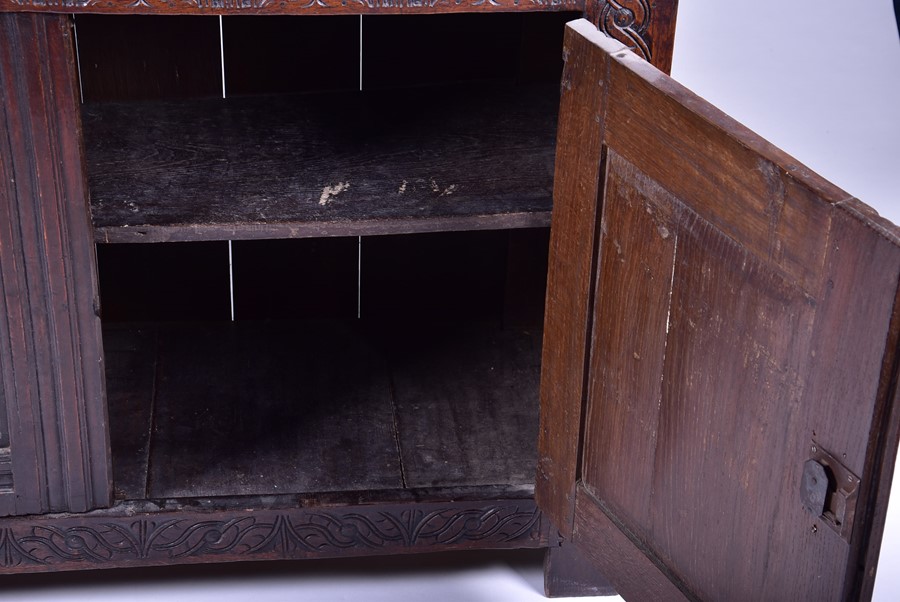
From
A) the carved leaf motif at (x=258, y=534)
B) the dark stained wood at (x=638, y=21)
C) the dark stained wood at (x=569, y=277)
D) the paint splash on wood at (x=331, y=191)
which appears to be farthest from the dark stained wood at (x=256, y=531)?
the dark stained wood at (x=638, y=21)

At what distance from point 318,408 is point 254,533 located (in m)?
0.30

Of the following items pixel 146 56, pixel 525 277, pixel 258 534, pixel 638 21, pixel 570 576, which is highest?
pixel 638 21

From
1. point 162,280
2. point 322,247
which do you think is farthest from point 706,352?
point 162,280

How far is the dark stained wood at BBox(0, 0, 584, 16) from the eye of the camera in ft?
4.67

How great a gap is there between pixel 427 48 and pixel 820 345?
120 cm

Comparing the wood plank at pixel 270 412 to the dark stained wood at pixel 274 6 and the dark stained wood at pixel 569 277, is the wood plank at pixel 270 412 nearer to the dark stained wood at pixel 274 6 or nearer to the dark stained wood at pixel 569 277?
the dark stained wood at pixel 569 277

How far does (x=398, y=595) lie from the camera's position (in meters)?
1.92

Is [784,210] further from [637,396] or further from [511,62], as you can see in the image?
[511,62]

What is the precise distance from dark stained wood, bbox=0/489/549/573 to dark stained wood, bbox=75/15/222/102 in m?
0.71

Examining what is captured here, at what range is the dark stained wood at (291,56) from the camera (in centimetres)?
215

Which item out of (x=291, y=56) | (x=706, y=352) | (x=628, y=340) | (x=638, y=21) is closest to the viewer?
(x=706, y=352)

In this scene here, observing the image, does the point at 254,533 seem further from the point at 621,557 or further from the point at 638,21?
the point at 638,21

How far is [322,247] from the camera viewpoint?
234cm

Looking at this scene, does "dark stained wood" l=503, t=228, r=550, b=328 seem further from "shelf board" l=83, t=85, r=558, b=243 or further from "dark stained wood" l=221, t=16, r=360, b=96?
"dark stained wood" l=221, t=16, r=360, b=96
